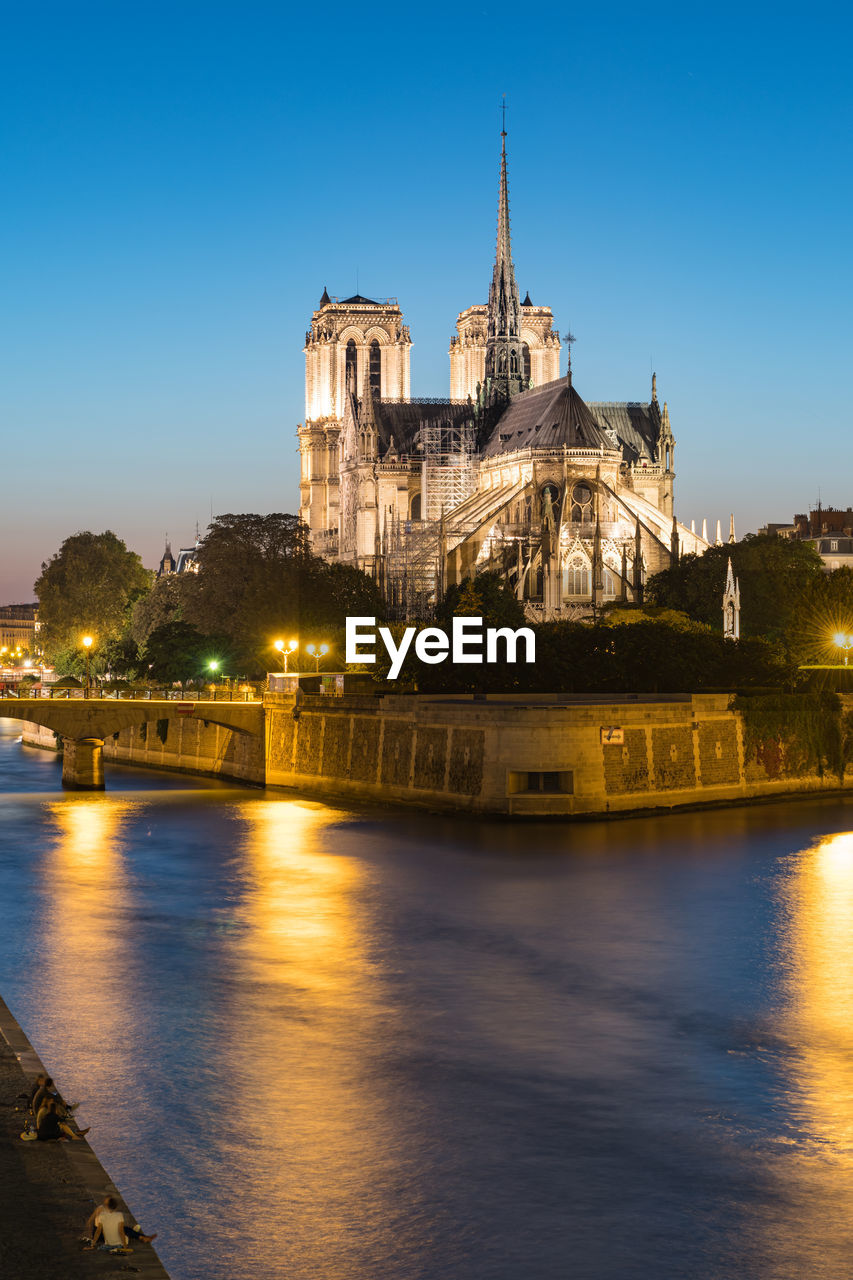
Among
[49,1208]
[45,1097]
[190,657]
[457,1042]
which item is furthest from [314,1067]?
[190,657]

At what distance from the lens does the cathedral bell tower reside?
111 meters

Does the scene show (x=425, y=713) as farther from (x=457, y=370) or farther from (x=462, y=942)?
(x=457, y=370)

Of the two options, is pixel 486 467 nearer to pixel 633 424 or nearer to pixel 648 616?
pixel 633 424

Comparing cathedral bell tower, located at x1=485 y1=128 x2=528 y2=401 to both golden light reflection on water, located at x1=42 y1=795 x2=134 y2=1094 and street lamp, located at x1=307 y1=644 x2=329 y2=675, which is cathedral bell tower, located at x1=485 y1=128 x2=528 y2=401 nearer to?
street lamp, located at x1=307 y1=644 x2=329 y2=675

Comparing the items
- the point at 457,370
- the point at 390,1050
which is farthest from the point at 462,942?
the point at 457,370

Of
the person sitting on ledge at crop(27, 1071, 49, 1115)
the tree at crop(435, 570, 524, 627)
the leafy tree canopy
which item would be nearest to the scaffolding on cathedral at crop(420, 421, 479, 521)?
the tree at crop(435, 570, 524, 627)

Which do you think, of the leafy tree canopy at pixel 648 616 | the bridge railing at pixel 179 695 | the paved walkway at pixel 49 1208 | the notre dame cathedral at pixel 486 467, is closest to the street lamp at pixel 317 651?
the bridge railing at pixel 179 695

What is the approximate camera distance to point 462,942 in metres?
28.7

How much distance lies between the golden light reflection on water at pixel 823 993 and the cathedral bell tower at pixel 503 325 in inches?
3131

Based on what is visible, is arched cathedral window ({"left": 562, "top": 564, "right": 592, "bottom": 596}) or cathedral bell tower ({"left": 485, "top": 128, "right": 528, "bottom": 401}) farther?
cathedral bell tower ({"left": 485, "top": 128, "right": 528, "bottom": 401})

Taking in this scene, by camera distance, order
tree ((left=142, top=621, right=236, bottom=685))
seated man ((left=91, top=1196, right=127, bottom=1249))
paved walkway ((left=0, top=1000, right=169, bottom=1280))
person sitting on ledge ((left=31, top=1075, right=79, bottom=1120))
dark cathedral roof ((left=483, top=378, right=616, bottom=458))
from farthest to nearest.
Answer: dark cathedral roof ((left=483, top=378, right=616, bottom=458)), tree ((left=142, top=621, right=236, bottom=685)), person sitting on ledge ((left=31, top=1075, right=79, bottom=1120)), seated man ((left=91, top=1196, right=127, bottom=1249)), paved walkway ((left=0, top=1000, right=169, bottom=1280))

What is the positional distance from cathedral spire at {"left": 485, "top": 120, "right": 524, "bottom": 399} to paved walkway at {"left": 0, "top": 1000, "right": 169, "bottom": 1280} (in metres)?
102

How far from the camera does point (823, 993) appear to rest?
80.8ft

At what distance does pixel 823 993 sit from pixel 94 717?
31990 millimetres
